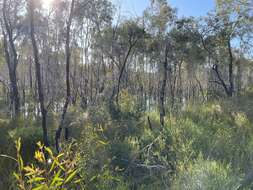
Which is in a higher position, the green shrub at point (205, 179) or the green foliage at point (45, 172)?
the green foliage at point (45, 172)

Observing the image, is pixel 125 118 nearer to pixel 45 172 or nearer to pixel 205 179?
pixel 205 179

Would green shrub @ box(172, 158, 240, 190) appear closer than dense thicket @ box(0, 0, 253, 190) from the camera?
Yes

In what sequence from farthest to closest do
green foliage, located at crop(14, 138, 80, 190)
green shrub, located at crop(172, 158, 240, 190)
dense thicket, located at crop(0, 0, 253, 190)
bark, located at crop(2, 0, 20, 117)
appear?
bark, located at crop(2, 0, 20, 117), dense thicket, located at crop(0, 0, 253, 190), green shrub, located at crop(172, 158, 240, 190), green foliage, located at crop(14, 138, 80, 190)

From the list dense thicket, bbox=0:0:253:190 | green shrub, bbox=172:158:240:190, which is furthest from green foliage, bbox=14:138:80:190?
green shrub, bbox=172:158:240:190

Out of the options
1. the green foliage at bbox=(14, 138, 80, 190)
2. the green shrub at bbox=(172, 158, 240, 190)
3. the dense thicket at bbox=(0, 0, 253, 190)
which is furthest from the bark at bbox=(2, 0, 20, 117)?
the green foliage at bbox=(14, 138, 80, 190)

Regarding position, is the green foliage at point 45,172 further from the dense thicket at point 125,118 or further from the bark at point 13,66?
the bark at point 13,66

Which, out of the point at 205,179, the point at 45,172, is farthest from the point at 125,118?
the point at 45,172

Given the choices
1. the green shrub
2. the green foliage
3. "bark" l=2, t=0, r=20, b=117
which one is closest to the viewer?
the green foliage

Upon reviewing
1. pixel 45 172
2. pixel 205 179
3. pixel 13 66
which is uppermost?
pixel 13 66

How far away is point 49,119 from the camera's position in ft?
29.5

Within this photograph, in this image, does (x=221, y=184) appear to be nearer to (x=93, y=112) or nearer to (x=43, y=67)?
(x=93, y=112)

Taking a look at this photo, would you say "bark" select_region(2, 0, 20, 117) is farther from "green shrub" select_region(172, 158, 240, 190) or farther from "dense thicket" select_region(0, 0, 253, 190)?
"green shrub" select_region(172, 158, 240, 190)

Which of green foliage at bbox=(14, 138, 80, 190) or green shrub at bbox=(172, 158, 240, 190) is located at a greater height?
green foliage at bbox=(14, 138, 80, 190)

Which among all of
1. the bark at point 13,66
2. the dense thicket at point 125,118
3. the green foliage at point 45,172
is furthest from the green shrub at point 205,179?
the bark at point 13,66
